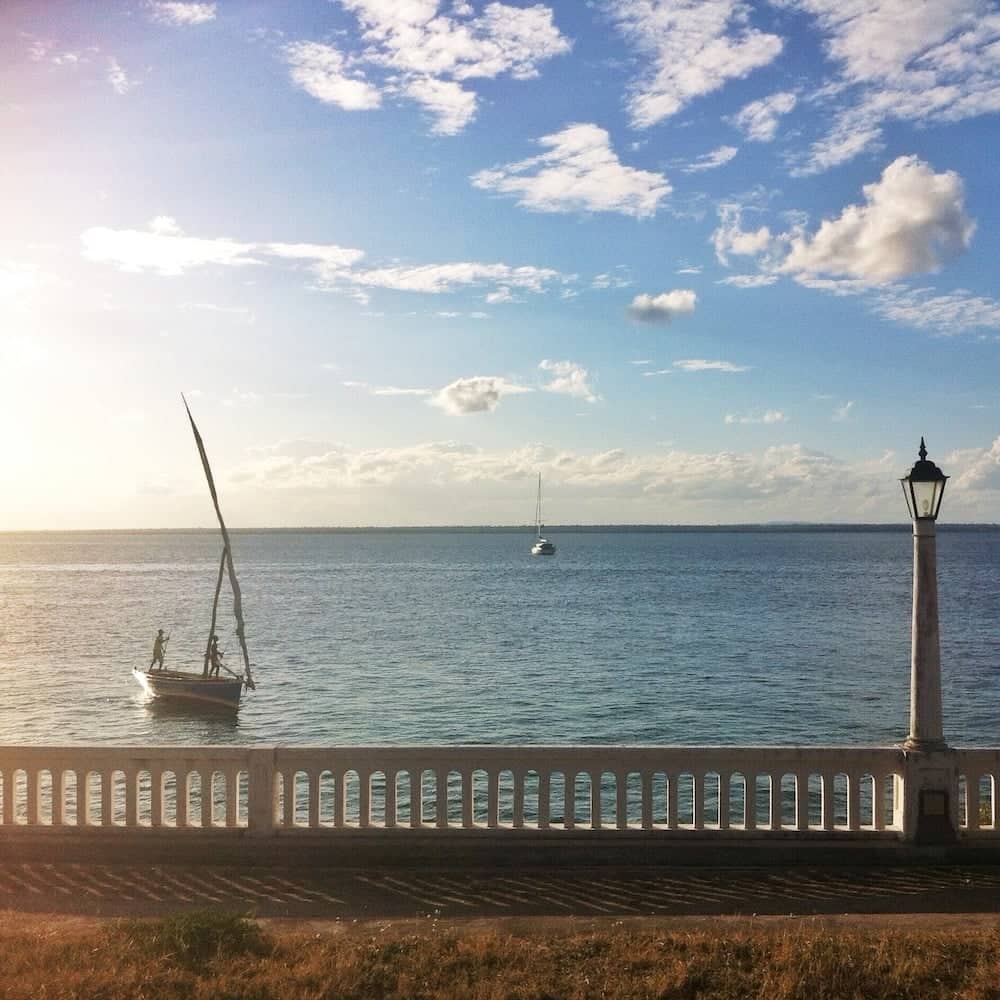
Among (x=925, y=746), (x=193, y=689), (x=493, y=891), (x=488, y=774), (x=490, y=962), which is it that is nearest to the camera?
(x=490, y=962)

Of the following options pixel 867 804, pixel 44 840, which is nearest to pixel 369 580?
pixel 867 804

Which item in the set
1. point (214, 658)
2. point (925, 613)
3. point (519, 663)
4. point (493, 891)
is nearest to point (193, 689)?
point (214, 658)

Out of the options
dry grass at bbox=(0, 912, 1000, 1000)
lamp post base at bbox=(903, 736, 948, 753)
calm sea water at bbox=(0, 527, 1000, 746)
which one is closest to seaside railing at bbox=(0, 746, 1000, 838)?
lamp post base at bbox=(903, 736, 948, 753)

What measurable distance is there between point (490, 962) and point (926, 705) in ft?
18.0

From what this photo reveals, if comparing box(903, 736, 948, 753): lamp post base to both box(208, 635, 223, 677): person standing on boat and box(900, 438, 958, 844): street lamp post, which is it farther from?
box(208, 635, 223, 677): person standing on boat

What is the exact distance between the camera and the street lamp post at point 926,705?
1060 cm

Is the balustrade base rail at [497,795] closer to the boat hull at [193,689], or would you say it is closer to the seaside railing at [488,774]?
the seaside railing at [488,774]

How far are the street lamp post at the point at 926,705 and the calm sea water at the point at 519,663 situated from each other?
91.6 ft

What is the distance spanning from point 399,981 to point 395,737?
32.4 m

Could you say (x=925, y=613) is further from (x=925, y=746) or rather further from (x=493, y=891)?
(x=493, y=891)

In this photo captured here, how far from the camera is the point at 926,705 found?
10.9 m

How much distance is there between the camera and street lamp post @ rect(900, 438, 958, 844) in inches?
417

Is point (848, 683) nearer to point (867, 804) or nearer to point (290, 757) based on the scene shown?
point (867, 804)

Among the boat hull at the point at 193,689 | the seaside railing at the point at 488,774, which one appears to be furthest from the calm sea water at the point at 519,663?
the seaside railing at the point at 488,774
